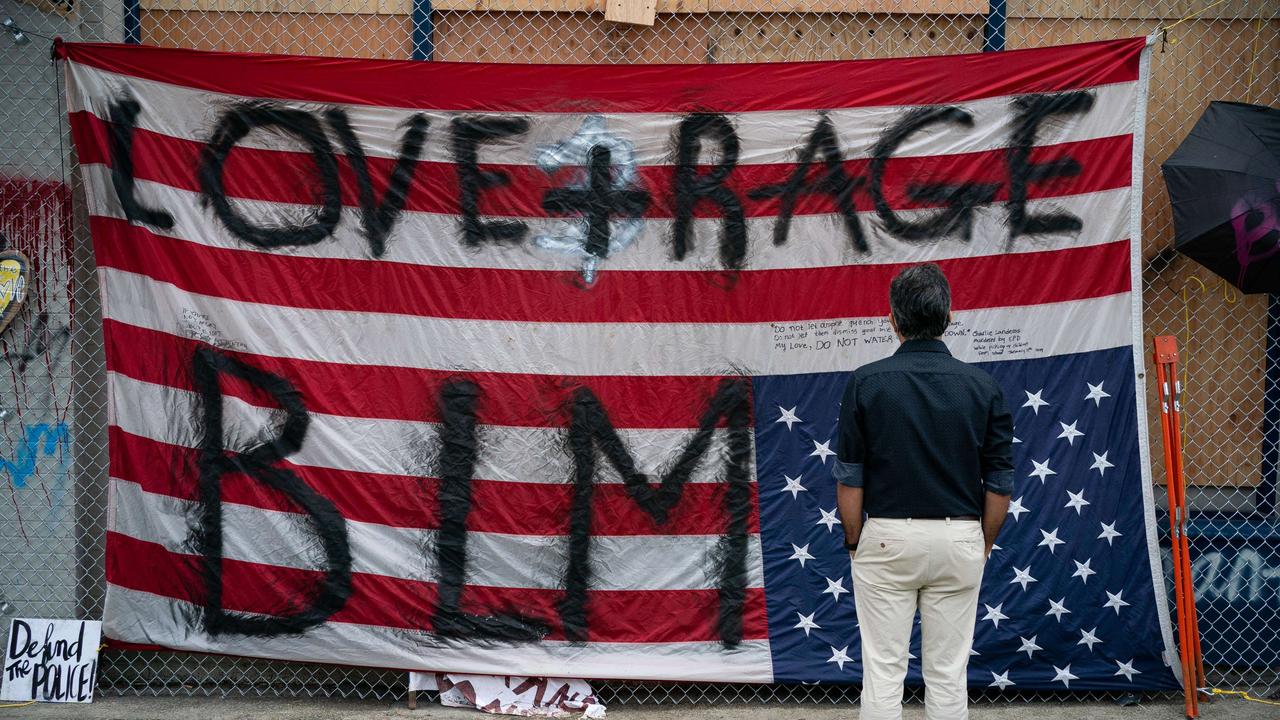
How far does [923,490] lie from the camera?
119 inches

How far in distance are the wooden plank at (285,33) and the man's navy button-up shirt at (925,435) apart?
114 inches

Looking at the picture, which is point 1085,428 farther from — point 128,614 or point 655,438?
point 128,614

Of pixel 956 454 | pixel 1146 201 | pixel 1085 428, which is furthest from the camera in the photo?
pixel 1146 201

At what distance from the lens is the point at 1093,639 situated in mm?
4270

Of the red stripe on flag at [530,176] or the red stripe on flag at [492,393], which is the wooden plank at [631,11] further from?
the red stripe on flag at [492,393]

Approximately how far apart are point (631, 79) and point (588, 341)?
116cm

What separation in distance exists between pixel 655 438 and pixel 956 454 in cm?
155

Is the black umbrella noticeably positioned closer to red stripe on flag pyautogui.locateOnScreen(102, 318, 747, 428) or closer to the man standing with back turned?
the man standing with back turned

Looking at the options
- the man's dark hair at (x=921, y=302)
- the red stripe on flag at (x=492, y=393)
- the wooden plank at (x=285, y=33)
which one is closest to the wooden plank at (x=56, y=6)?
the wooden plank at (x=285, y=33)

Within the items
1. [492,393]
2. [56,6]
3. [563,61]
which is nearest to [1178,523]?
[492,393]

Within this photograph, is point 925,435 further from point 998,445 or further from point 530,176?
point 530,176

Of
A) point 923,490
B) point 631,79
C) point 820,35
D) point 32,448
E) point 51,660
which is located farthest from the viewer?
point 820,35

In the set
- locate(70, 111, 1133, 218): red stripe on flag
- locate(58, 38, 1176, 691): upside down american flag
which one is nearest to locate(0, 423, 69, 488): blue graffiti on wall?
locate(58, 38, 1176, 691): upside down american flag

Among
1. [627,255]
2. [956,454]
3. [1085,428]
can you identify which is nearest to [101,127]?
[627,255]
